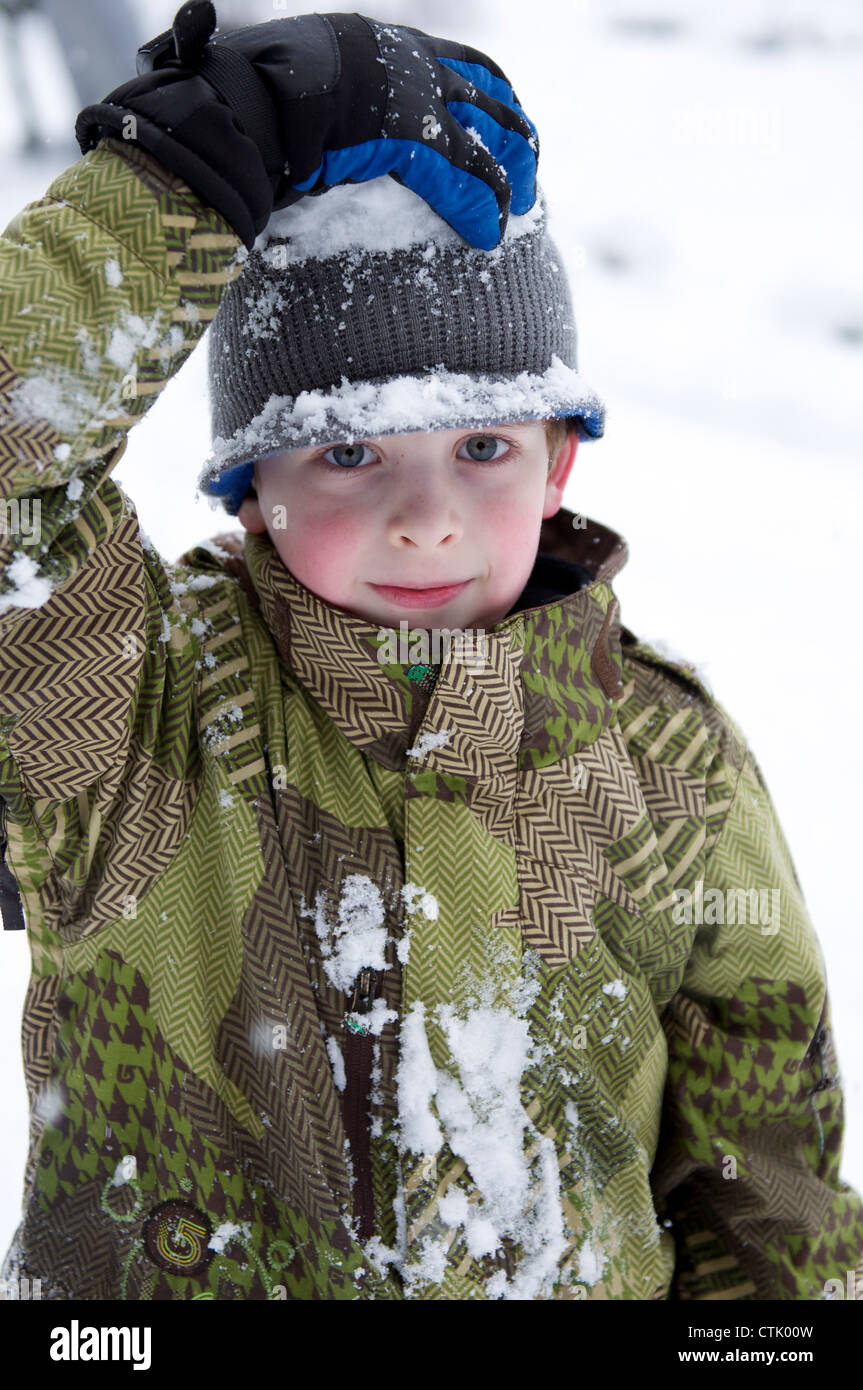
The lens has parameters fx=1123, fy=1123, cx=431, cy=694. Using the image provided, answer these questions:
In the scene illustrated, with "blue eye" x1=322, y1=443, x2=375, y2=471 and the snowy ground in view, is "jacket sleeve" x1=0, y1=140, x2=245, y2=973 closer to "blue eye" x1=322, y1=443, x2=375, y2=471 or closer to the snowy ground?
"blue eye" x1=322, y1=443, x2=375, y2=471

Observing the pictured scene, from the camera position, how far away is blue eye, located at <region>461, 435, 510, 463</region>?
3.60 feet

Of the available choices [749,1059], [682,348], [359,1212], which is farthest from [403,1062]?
[682,348]

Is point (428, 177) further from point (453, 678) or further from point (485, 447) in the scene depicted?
point (453, 678)

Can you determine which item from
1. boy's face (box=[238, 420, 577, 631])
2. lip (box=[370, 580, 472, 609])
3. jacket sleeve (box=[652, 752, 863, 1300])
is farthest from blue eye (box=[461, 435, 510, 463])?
jacket sleeve (box=[652, 752, 863, 1300])

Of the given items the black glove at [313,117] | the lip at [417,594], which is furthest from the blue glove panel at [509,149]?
the lip at [417,594]

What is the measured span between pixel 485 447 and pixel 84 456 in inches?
16.4

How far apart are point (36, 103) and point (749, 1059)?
11.0ft

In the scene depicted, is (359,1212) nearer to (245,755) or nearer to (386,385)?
(245,755)

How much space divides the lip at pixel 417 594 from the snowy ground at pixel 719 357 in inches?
44.7

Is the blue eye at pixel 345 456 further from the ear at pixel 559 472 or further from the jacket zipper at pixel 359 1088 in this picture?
the jacket zipper at pixel 359 1088

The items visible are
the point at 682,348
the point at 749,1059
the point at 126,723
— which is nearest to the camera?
the point at 126,723

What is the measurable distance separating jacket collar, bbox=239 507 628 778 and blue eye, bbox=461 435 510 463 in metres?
0.16

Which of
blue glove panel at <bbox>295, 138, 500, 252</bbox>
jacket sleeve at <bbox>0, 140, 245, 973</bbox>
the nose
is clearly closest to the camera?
jacket sleeve at <bbox>0, 140, 245, 973</bbox>

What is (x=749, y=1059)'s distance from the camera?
126 centimetres
